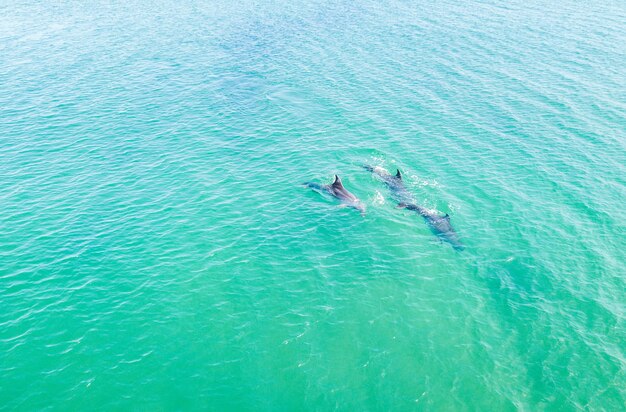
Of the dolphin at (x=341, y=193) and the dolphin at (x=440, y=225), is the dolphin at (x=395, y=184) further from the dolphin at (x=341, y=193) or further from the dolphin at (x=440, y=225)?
the dolphin at (x=341, y=193)

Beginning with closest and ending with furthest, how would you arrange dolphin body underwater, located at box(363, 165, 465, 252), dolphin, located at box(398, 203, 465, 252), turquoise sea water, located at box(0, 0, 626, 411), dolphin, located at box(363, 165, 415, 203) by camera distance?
turquoise sea water, located at box(0, 0, 626, 411)
dolphin, located at box(398, 203, 465, 252)
dolphin body underwater, located at box(363, 165, 465, 252)
dolphin, located at box(363, 165, 415, 203)

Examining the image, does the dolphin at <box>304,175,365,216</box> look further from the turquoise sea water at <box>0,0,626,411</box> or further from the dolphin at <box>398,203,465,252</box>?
the dolphin at <box>398,203,465,252</box>

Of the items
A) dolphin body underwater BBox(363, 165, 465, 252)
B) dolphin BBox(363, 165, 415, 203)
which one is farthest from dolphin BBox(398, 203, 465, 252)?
dolphin BBox(363, 165, 415, 203)

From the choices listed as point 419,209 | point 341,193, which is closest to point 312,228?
point 341,193

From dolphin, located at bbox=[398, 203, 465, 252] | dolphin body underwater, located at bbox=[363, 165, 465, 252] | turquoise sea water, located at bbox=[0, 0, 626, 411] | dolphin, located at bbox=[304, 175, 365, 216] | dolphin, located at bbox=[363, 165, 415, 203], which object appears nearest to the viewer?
turquoise sea water, located at bbox=[0, 0, 626, 411]

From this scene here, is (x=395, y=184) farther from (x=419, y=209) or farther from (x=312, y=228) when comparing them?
(x=312, y=228)

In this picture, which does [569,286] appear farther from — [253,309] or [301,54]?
[301,54]

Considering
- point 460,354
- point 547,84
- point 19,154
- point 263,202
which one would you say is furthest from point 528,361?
point 19,154
